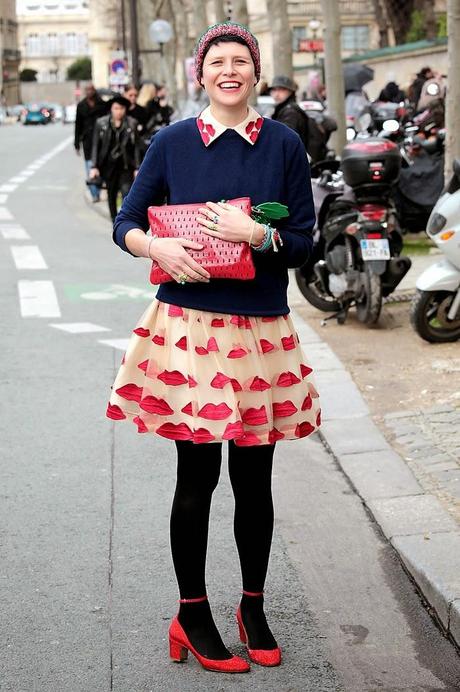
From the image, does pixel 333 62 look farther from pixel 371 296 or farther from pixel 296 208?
pixel 296 208

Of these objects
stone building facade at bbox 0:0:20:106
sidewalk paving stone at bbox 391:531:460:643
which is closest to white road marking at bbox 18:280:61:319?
sidewalk paving stone at bbox 391:531:460:643

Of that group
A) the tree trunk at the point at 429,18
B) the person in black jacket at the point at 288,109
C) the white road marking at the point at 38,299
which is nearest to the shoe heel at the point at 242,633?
the white road marking at the point at 38,299

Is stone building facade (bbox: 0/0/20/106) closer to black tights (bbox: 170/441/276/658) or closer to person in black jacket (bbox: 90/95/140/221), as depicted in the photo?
person in black jacket (bbox: 90/95/140/221)

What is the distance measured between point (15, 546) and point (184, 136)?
1.98 meters

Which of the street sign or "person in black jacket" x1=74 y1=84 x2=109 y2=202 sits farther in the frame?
the street sign

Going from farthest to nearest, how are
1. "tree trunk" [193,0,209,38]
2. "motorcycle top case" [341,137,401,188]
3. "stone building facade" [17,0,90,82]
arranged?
1. "stone building facade" [17,0,90,82]
2. "tree trunk" [193,0,209,38]
3. "motorcycle top case" [341,137,401,188]

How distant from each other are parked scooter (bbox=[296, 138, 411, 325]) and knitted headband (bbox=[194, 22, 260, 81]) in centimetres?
542

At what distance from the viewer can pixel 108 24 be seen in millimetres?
125125

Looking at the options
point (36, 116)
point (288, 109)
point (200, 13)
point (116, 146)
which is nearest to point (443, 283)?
point (288, 109)

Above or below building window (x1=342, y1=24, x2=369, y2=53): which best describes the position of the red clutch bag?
below

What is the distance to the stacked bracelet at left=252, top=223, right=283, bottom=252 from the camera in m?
3.76

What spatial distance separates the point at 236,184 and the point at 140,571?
164 cm

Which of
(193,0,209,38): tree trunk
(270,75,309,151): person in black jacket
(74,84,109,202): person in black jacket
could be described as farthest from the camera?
(193,0,209,38): tree trunk

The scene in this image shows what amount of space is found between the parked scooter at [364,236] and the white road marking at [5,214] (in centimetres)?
1060
